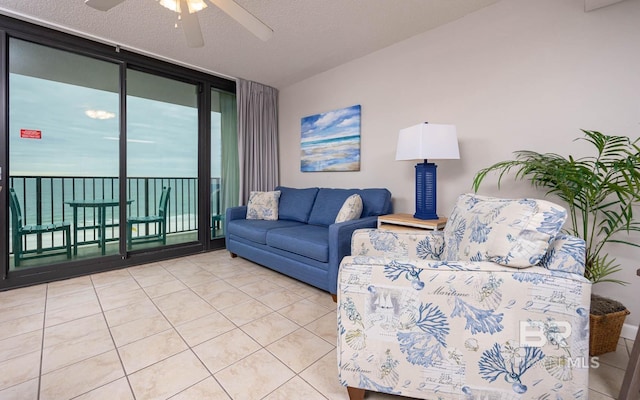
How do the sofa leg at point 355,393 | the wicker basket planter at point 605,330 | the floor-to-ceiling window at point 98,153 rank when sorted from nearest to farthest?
1. the sofa leg at point 355,393
2. the wicker basket planter at point 605,330
3. the floor-to-ceiling window at point 98,153

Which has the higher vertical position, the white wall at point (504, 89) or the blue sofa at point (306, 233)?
the white wall at point (504, 89)

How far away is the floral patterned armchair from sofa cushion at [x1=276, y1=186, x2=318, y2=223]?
82.2 inches

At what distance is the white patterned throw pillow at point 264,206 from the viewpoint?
11.4 feet

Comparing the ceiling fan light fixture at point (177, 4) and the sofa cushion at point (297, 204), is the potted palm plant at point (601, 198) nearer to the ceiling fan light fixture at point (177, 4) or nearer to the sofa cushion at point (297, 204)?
the sofa cushion at point (297, 204)

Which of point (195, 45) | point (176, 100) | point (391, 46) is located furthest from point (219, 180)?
point (391, 46)

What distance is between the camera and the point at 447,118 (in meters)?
2.52

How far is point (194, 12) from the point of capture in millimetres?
1844

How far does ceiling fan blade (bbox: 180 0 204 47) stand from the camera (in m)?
1.77

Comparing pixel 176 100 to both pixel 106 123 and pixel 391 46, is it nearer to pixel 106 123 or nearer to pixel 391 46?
pixel 106 123

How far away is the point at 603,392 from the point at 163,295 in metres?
2.93

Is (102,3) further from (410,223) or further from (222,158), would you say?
(410,223)

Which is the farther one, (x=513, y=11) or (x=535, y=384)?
(x=513, y=11)

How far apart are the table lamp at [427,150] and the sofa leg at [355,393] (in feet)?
4.94

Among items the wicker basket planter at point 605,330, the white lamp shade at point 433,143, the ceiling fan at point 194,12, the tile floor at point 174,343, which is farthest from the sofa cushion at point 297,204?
the wicker basket planter at point 605,330
